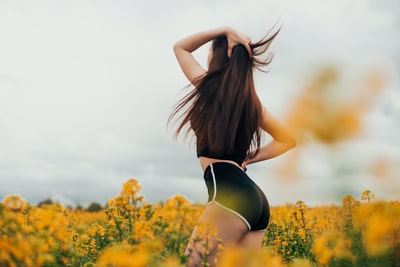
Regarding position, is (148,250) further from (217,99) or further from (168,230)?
(217,99)

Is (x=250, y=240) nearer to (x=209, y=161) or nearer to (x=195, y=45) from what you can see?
(x=209, y=161)

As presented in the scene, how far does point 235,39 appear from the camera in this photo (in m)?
3.94

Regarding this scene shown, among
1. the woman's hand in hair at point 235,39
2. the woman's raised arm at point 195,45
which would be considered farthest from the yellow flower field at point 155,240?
the woman's hand in hair at point 235,39

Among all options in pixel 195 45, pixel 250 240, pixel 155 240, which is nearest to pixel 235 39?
pixel 195 45

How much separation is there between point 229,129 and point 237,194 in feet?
1.75

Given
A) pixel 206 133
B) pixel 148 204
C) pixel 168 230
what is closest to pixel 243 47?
pixel 206 133

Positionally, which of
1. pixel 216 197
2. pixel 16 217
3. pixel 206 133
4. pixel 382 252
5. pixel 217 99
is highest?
pixel 217 99

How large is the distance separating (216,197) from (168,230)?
27.2 inches

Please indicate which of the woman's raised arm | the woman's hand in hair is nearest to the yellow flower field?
the woman's raised arm

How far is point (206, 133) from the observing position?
11.8ft

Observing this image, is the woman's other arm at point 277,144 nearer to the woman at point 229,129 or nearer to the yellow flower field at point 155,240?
the woman at point 229,129

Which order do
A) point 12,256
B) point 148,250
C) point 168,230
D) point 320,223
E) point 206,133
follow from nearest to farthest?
point 148,250, point 12,256, point 168,230, point 206,133, point 320,223

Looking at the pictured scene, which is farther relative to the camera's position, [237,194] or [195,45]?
[195,45]

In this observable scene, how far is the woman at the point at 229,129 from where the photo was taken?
3189 millimetres
